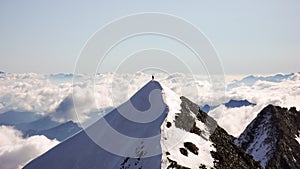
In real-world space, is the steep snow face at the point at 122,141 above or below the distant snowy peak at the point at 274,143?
below

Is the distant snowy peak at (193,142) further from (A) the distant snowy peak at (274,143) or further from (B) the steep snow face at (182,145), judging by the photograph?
(A) the distant snowy peak at (274,143)

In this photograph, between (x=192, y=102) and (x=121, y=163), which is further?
(x=192, y=102)

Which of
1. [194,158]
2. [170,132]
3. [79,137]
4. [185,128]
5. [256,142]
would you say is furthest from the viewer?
[256,142]

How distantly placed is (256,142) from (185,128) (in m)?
129

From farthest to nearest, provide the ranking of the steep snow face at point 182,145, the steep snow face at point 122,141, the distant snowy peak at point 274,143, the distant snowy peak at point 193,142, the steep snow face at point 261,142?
the steep snow face at point 261,142
the distant snowy peak at point 274,143
the steep snow face at point 122,141
the distant snowy peak at point 193,142
the steep snow face at point 182,145

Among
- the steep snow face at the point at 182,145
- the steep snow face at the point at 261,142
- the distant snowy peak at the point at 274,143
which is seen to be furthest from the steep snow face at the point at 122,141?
the steep snow face at the point at 261,142

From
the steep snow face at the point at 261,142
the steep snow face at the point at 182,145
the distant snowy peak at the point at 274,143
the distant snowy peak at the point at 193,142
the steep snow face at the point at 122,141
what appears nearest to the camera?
the steep snow face at the point at 182,145

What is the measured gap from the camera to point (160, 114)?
2926 inches

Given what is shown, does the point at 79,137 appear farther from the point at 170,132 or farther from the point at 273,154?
the point at 273,154

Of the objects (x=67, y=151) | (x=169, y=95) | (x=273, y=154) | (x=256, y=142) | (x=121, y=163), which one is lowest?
(x=121, y=163)

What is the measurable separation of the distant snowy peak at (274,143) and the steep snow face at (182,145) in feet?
333

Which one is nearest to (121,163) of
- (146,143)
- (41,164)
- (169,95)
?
(146,143)

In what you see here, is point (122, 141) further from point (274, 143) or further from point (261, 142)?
point (261, 142)

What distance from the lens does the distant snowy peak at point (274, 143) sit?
16100 cm
